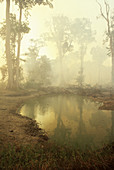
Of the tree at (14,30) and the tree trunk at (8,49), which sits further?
the tree at (14,30)

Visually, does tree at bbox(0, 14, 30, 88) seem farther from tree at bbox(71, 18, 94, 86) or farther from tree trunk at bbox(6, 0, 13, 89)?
tree at bbox(71, 18, 94, 86)

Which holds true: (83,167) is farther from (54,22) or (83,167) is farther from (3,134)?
(54,22)

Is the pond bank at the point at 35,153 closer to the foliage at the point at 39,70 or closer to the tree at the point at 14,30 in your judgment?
the tree at the point at 14,30

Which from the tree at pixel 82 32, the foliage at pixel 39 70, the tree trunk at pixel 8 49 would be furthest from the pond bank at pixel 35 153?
the tree at pixel 82 32

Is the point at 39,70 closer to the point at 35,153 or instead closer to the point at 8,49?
the point at 8,49

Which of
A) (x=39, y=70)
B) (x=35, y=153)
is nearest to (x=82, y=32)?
(x=39, y=70)

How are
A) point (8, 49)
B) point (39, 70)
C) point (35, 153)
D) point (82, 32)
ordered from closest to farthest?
point (35, 153), point (8, 49), point (39, 70), point (82, 32)

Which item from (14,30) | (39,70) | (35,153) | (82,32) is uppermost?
(82,32)

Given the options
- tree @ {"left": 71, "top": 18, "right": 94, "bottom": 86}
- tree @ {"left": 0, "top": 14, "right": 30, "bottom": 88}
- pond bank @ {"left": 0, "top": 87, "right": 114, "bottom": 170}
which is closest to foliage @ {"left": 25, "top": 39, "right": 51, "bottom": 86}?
tree @ {"left": 0, "top": 14, "right": 30, "bottom": 88}

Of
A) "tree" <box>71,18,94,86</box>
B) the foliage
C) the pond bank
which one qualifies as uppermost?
"tree" <box>71,18,94,86</box>

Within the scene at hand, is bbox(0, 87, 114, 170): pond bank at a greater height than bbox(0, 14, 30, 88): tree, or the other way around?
bbox(0, 14, 30, 88): tree

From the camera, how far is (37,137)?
520cm

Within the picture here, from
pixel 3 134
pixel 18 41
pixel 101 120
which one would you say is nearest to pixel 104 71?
pixel 18 41

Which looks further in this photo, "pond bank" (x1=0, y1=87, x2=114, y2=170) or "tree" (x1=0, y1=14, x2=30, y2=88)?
"tree" (x1=0, y1=14, x2=30, y2=88)
